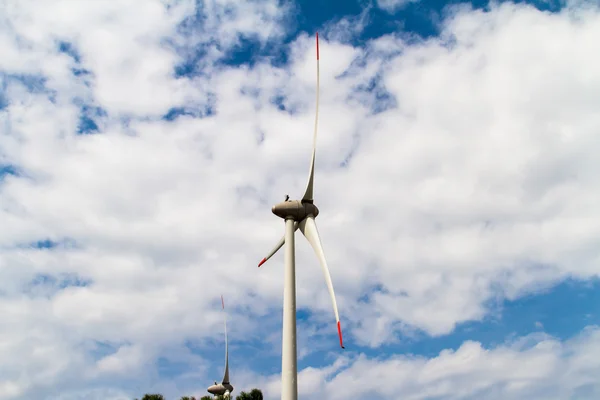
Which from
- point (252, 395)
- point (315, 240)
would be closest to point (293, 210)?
point (315, 240)

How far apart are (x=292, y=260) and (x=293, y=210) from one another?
26.5ft

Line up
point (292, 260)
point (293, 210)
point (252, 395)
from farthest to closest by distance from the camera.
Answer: point (252, 395)
point (293, 210)
point (292, 260)

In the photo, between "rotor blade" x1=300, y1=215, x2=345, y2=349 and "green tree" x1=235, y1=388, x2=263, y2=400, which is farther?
"green tree" x1=235, y1=388, x2=263, y2=400

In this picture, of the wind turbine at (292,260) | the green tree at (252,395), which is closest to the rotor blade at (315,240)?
the wind turbine at (292,260)

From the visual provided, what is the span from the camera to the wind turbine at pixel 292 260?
5331 cm

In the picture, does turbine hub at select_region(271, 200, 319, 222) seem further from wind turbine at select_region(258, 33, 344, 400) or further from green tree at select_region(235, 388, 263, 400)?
green tree at select_region(235, 388, 263, 400)

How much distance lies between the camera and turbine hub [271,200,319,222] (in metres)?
66.5

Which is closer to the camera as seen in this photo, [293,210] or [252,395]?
[293,210]

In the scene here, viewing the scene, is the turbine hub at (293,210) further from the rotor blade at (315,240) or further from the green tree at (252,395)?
the green tree at (252,395)

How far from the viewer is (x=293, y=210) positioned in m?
66.4

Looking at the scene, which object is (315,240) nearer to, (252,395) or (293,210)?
(293,210)

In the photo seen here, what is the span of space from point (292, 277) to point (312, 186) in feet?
47.7

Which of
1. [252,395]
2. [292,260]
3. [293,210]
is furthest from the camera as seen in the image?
[252,395]

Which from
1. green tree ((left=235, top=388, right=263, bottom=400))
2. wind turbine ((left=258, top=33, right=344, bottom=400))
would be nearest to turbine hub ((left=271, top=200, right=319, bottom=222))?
wind turbine ((left=258, top=33, right=344, bottom=400))
